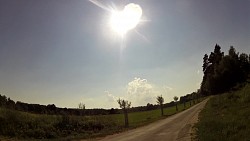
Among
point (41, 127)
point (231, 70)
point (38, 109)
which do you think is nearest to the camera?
point (41, 127)

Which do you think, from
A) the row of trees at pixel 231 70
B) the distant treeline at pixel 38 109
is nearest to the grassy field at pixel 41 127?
the distant treeline at pixel 38 109

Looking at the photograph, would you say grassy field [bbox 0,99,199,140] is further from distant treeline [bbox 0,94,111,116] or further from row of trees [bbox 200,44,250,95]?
row of trees [bbox 200,44,250,95]

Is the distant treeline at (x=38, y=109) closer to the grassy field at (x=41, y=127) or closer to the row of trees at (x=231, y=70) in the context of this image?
the grassy field at (x=41, y=127)

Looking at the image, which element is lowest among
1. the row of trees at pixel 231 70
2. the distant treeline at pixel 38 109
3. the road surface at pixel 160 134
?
the road surface at pixel 160 134

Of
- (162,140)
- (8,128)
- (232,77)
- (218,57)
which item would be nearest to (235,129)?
(162,140)

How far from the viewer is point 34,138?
2708 centimetres

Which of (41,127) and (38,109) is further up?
(38,109)

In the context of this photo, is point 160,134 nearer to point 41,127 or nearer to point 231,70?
point 41,127

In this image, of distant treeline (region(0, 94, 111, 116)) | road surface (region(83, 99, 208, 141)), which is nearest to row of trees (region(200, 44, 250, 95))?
distant treeline (region(0, 94, 111, 116))

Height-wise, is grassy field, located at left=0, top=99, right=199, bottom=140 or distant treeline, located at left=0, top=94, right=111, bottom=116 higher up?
distant treeline, located at left=0, top=94, right=111, bottom=116

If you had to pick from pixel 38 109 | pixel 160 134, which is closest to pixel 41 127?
pixel 160 134

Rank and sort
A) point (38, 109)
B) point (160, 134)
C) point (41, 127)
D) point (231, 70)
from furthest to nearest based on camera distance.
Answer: point (38, 109)
point (231, 70)
point (41, 127)
point (160, 134)

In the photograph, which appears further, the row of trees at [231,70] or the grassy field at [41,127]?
the row of trees at [231,70]

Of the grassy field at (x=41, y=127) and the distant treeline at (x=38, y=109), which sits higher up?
the distant treeline at (x=38, y=109)
